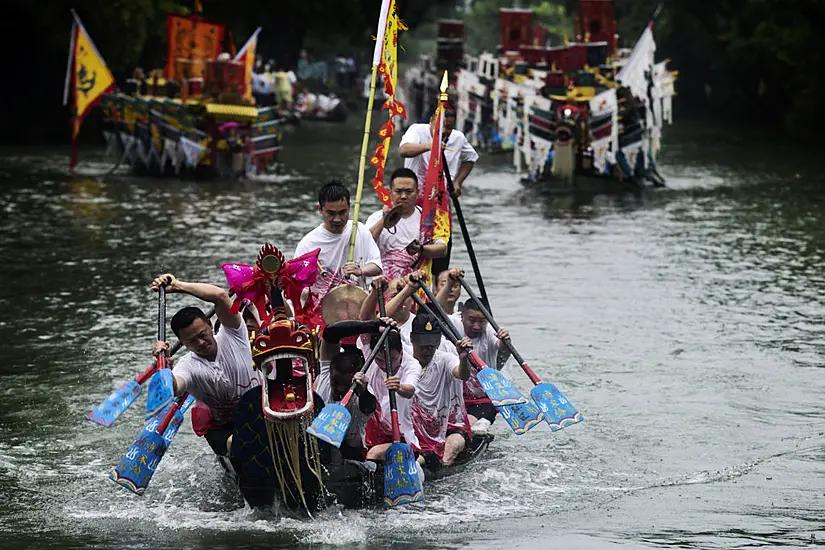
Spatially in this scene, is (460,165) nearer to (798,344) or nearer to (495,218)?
(798,344)

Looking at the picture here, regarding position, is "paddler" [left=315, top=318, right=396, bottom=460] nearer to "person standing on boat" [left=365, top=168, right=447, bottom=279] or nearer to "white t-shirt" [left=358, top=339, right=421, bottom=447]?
"white t-shirt" [left=358, top=339, right=421, bottom=447]

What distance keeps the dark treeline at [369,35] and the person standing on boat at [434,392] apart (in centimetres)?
2182

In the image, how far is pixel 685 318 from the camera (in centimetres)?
1331

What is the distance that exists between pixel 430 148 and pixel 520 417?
2733mm

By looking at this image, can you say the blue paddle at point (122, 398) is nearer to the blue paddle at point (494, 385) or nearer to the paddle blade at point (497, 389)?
the blue paddle at point (494, 385)

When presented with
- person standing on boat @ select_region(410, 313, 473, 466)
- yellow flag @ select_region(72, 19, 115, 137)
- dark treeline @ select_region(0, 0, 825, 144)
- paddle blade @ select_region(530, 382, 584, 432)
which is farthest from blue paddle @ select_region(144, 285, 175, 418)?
dark treeline @ select_region(0, 0, 825, 144)

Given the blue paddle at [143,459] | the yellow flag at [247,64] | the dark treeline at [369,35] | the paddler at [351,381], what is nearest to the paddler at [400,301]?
the paddler at [351,381]

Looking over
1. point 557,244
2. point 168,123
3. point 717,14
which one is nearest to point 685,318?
point 557,244

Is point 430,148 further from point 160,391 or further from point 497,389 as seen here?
point 160,391

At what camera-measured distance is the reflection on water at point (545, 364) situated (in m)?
7.90

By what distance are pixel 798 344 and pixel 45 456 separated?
635 centimetres

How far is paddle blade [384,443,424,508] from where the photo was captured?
25.8 ft

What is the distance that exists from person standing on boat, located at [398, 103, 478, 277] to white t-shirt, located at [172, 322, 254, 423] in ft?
8.53

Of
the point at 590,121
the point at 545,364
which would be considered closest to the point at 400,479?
the point at 545,364
